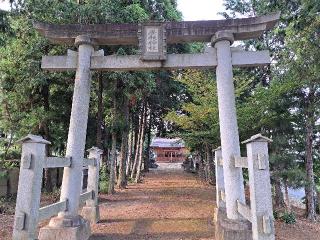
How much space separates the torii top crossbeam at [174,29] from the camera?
7402 mm

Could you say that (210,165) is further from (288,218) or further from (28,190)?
(28,190)

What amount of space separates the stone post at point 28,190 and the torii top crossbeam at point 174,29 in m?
3.51

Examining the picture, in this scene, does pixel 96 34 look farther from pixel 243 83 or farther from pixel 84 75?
pixel 243 83

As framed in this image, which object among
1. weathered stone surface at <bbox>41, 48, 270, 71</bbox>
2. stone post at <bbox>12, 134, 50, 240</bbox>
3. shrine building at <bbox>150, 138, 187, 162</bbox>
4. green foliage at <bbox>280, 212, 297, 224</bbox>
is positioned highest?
shrine building at <bbox>150, 138, 187, 162</bbox>

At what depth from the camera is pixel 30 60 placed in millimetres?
12000

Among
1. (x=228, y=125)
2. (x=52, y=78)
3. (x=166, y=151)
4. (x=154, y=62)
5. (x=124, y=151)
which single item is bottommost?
(x=228, y=125)

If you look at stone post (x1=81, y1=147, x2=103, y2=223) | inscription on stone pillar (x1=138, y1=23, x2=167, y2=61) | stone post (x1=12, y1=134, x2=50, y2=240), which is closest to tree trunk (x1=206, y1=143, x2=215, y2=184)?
stone post (x1=81, y1=147, x2=103, y2=223)

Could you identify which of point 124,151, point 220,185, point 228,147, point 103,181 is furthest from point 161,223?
point 103,181

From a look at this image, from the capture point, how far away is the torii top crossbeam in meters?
7.40

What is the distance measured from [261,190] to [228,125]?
2383mm

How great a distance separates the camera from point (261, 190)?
4695 millimetres

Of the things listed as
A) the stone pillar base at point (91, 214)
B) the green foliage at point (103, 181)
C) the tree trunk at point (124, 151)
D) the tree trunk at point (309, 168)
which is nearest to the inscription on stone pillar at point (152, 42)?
the stone pillar base at point (91, 214)

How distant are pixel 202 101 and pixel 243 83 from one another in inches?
77.6

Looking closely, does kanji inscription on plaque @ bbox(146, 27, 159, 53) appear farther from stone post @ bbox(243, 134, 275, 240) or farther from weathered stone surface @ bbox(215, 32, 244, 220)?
stone post @ bbox(243, 134, 275, 240)
